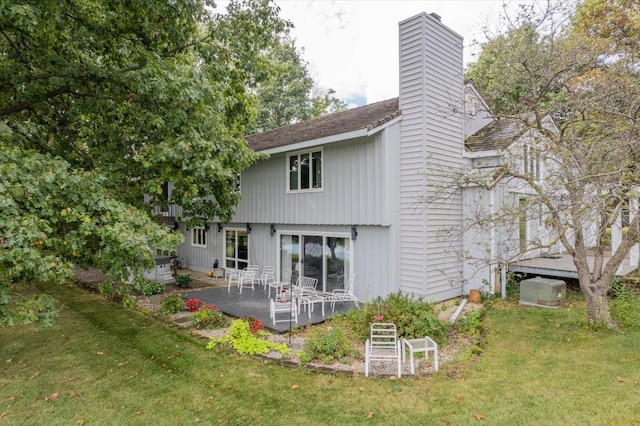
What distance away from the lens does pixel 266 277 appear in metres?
12.5

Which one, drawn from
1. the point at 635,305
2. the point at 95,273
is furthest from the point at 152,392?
the point at 95,273

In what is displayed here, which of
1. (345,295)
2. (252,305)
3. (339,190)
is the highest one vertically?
(339,190)

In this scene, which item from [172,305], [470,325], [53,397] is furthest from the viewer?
[172,305]

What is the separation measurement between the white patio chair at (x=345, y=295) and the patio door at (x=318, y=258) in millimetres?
259

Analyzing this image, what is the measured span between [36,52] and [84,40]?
1.00m

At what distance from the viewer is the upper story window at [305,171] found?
1123 centimetres

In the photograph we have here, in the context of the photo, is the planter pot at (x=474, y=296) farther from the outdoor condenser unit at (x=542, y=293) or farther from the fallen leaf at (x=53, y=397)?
the fallen leaf at (x=53, y=397)

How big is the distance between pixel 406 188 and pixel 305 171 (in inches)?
136

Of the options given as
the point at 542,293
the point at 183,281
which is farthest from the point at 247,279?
the point at 542,293

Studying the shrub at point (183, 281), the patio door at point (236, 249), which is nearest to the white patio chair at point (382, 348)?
the shrub at point (183, 281)

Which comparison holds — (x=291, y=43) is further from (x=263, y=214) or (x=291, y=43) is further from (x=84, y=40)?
(x=84, y=40)

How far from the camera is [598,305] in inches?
291

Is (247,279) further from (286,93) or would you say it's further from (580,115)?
(286,93)

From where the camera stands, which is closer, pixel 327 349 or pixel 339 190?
pixel 327 349
